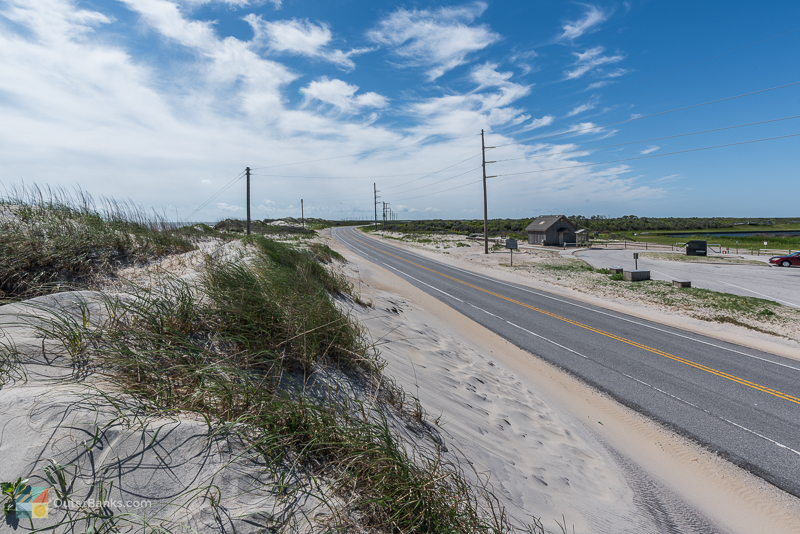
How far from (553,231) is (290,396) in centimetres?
6154

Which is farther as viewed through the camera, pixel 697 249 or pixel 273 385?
pixel 697 249

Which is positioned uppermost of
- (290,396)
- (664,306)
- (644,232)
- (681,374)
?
(644,232)

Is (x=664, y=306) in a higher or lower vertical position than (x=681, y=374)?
higher

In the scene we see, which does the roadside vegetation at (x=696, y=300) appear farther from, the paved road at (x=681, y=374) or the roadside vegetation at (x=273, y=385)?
the roadside vegetation at (x=273, y=385)

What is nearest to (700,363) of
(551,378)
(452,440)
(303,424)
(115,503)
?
(551,378)

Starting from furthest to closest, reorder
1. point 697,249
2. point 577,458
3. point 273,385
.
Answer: point 697,249
point 577,458
point 273,385

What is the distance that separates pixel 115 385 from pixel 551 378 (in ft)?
31.7

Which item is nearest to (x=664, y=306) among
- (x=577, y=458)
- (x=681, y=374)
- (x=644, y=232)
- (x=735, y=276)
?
(x=681, y=374)

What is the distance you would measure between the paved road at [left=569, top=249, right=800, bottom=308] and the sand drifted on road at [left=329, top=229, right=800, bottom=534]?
64.5 ft

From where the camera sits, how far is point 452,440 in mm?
4234

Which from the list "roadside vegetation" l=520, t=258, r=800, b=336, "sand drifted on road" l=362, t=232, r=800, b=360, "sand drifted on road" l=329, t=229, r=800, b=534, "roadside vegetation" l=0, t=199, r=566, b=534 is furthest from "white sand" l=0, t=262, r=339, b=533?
"roadside vegetation" l=520, t=258, r=800, b=336

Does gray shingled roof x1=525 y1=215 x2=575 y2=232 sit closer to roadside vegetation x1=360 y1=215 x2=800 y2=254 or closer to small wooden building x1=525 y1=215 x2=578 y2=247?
small wooden building x1=525 y1=215 x2=578 y2=247

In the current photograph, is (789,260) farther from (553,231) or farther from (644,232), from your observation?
→ (644,232)

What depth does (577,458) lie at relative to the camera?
5.54 metres
